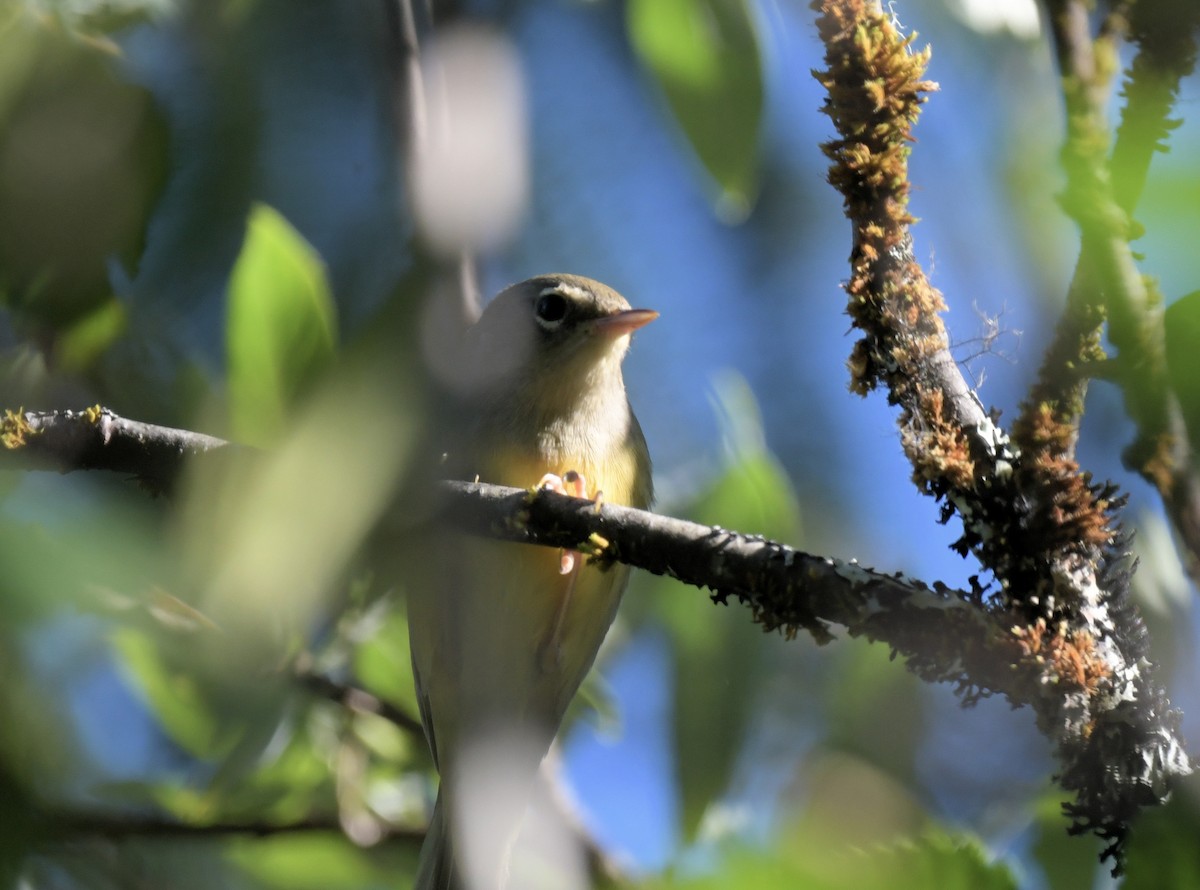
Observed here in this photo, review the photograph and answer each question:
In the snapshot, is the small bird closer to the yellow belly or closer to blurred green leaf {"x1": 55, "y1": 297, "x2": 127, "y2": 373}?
the yellow belly

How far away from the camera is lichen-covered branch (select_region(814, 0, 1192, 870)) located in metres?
1.31

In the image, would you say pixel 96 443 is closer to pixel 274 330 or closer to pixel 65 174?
pixel 274 330

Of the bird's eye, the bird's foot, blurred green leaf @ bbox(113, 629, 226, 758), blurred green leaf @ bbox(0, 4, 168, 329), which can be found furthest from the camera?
the bird's eye

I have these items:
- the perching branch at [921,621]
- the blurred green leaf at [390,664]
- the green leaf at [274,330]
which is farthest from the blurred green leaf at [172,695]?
the green leaf at [274,330]

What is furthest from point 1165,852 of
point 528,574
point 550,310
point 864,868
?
point 550,310

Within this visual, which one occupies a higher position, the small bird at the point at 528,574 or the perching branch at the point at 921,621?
the perching branch at the point at 921,621

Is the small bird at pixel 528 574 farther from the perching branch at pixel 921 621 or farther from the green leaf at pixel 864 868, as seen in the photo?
the green leaf at pixel 864 868

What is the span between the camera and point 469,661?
12.5 feet

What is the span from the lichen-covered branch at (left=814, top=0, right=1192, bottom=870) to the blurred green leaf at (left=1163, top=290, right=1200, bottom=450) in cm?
26

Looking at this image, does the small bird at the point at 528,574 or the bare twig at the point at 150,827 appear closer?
the bare twig at the point at 150,827

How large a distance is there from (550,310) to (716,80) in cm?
207

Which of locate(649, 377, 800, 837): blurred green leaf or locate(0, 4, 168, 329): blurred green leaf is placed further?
locate(0, 4, 168, 329): blurred green leaf

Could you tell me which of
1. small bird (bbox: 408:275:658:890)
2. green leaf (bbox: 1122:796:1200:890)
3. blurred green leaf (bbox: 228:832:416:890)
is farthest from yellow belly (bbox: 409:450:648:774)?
green leaf (bbox: 1122:796:1200:890)

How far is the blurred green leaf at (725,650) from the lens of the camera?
218 centimetres
